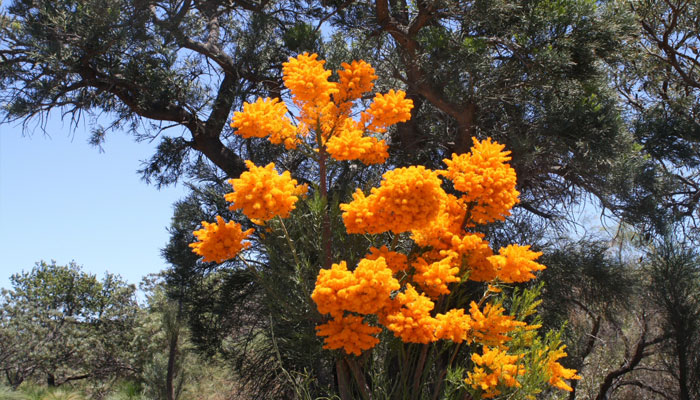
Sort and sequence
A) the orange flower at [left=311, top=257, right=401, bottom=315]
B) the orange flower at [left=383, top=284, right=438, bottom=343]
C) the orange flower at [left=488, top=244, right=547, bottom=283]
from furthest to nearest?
the orange flower at [left=488, top=244, right=547, bottom=283] < the orange flower at [left=383, top=284, right=438, bottom=343] < the orange flower at [left=311, top=257, right=401, bottom=315]

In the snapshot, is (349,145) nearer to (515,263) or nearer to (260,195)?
(260,195)

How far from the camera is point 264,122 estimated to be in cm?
276

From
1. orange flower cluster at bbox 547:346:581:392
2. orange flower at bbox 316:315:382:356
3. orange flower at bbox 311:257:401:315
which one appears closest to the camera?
orange flower at bbox 311:257:401:315

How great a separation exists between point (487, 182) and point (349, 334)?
95 centimetres

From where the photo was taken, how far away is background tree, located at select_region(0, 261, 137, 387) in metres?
11.4

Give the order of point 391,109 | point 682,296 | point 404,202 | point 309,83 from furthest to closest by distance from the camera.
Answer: point 682,296, point 391,109, point 309,83, point 404,202

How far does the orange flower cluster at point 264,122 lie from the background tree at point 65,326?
10.6m

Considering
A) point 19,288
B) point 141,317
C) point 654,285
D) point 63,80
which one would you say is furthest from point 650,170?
point 19,288

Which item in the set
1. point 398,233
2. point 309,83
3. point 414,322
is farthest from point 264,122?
point 414,322

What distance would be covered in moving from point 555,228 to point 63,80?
5247 millimetres

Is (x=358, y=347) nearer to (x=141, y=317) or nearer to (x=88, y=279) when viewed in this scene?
(x=141, y=317)

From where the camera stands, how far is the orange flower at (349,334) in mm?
2424

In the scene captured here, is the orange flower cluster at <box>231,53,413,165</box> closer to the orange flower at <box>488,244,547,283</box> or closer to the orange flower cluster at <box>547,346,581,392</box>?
the orange flower at <box>488,244,547,283</box>

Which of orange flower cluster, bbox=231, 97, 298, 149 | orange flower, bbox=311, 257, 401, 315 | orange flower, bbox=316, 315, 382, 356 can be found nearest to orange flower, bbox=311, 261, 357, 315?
orange flower, bbox=311, 257, 401, 315
